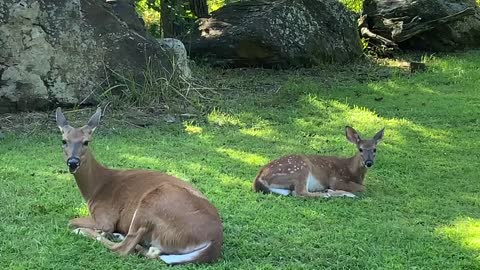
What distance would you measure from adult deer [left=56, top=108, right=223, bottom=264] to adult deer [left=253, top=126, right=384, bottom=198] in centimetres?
156

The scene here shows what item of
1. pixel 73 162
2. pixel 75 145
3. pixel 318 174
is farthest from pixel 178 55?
pixel 73 162

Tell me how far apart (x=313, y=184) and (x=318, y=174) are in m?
0.12

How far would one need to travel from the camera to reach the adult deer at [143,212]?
5.04 metres

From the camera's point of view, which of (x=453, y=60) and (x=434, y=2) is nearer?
(x=453, y=60)

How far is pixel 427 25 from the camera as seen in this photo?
1536 cm

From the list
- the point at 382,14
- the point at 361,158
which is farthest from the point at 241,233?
the point at 382,14

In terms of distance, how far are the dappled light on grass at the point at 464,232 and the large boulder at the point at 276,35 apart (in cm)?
794

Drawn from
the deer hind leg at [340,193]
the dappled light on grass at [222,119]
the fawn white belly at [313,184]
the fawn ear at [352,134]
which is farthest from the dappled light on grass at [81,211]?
the dappled light on grass at [222,119]

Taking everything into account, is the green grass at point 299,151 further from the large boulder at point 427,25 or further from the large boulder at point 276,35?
the large boulder at point 427,25

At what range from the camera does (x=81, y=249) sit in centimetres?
536

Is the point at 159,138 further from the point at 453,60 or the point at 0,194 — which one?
the point at 453,60

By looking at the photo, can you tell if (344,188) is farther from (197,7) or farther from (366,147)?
(197,7)

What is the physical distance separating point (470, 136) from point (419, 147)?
2.92 feet

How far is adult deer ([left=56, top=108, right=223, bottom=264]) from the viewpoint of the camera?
5039 mm
